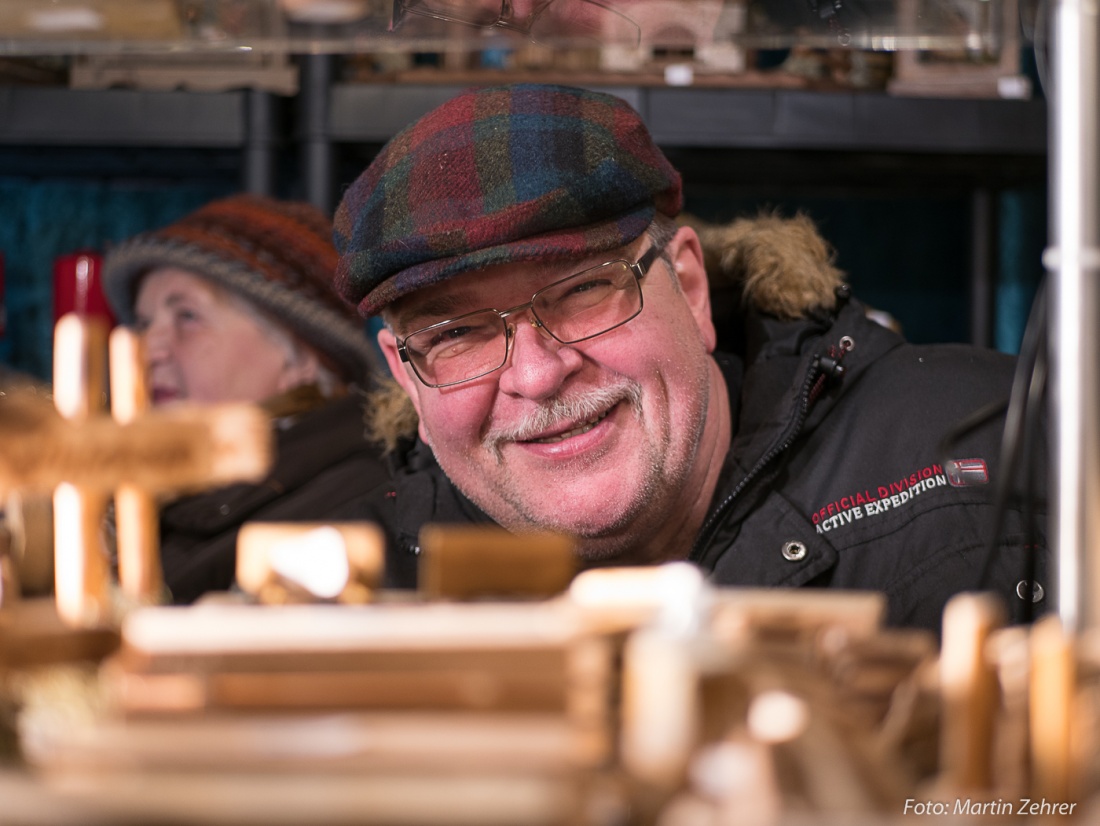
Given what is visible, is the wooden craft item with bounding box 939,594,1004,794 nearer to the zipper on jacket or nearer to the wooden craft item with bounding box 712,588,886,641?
the wooden craft item with bounding box 712,588,886,641

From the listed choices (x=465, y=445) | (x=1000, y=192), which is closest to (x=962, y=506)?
(x=465, y=445)

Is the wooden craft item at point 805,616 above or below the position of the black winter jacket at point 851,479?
above

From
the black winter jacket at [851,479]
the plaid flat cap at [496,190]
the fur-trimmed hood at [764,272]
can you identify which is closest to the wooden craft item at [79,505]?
the plaid flat cap at [496,190]

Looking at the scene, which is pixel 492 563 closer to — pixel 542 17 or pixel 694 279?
pixel 542 17

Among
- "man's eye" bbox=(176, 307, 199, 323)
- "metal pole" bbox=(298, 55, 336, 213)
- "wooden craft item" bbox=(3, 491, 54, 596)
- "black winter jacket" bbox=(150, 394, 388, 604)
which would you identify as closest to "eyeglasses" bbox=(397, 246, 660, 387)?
"black winter jacket" bbox=(150, 394, 388, 604)

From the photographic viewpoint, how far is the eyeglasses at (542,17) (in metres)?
0.94

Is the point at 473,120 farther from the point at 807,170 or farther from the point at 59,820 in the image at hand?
the point at 807,170

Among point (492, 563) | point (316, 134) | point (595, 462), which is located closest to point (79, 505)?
point (492, 563)

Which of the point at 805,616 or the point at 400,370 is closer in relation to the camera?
the point at 805,616

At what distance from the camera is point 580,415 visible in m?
1.36

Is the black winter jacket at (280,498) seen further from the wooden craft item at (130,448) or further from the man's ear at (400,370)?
the wooden craft item at (130,448)

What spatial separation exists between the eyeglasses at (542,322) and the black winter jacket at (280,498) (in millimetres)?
542

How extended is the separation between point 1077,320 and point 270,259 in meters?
1.97

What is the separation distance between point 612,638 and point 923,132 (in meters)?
2.46
